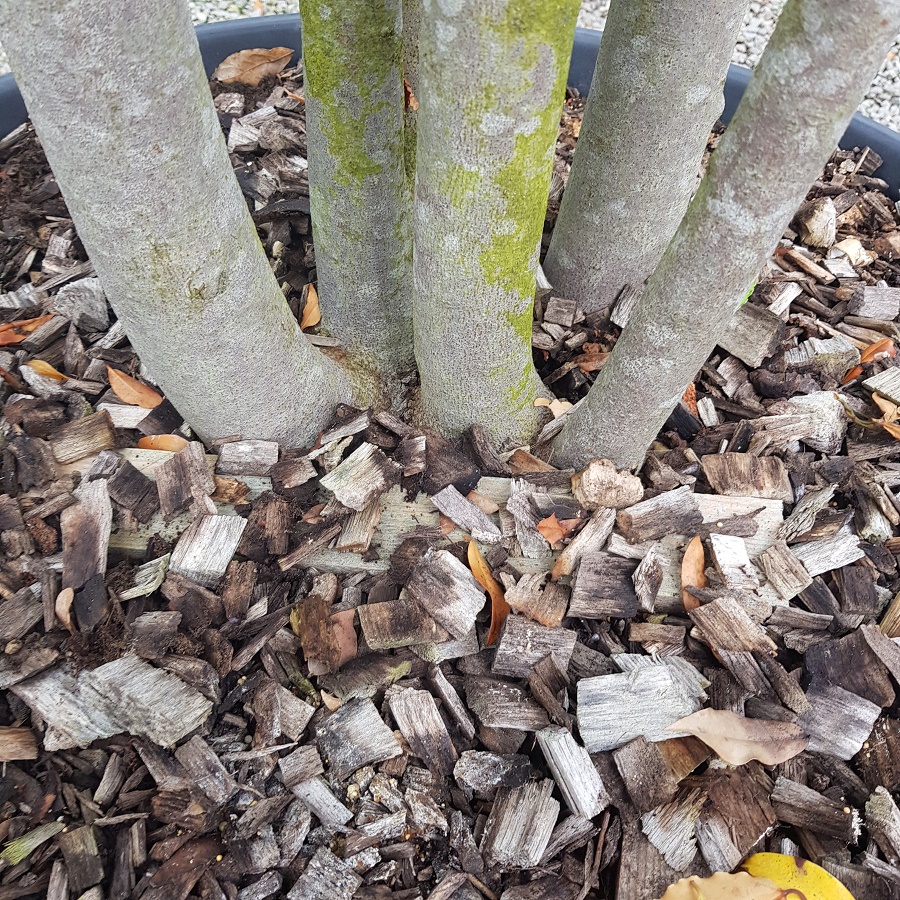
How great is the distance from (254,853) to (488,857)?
484 millimetres

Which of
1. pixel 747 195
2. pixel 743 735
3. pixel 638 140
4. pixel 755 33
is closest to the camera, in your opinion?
pixel 747 195

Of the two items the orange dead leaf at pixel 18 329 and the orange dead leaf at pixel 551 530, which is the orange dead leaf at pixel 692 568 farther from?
the orange dead leaf at pixel 18 329

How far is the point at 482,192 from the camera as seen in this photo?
4.50 feet

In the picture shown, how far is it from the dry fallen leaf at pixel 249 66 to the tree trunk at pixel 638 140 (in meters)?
1.74

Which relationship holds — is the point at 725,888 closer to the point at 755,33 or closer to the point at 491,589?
the point at 491,589

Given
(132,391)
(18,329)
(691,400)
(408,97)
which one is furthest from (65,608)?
Answer: (691,400)

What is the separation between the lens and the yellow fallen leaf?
1.30m

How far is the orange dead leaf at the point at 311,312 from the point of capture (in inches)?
89.2

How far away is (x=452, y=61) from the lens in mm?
1188

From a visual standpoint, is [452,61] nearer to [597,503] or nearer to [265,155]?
[597,503]

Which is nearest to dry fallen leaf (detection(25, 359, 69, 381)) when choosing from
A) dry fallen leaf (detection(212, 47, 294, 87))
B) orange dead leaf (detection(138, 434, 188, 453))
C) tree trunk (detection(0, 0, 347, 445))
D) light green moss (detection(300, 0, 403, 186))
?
orange dead leaf (detection(138, 434, 188, 453))

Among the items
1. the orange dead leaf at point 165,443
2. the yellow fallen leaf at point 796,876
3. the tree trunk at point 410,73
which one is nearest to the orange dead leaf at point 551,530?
the yellow fallen leaf at point 796,876

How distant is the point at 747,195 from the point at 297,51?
276cm

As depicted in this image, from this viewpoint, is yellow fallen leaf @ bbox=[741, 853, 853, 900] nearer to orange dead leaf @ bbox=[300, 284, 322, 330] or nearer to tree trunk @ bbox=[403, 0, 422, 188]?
tree trunk @ bbox=[403, 0, 422, 188]
